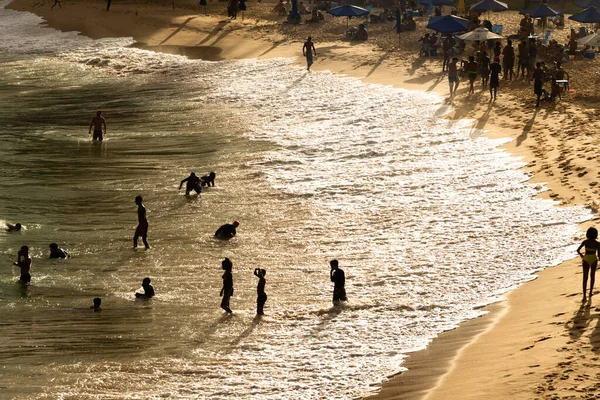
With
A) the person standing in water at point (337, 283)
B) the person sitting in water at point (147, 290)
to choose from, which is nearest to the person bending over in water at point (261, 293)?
the person standing in water at point (337, 283)

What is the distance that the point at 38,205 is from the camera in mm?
25250

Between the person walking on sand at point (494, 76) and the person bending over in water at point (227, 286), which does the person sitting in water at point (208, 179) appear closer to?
the person bending over in water at point (227, 286)

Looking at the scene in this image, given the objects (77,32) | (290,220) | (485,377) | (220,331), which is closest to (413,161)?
(290,220)

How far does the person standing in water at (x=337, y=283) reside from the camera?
18.3m

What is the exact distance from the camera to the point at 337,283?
18406 mm

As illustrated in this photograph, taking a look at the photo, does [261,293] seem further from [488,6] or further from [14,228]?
[488,6]

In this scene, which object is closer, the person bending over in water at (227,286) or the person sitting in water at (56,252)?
the person bending over in water at (227,286)

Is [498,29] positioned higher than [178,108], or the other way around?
Result: [498,29]

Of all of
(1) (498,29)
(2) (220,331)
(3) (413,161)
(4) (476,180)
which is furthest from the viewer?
(1) (498,29)

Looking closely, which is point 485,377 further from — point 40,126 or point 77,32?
point 77,32

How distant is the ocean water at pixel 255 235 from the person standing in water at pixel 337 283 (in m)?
0.40

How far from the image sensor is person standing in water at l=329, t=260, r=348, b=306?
60.0ft

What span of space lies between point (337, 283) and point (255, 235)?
4912mm

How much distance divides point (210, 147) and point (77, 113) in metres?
8.16
